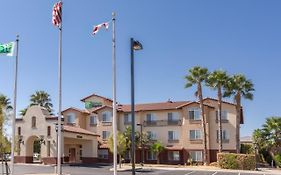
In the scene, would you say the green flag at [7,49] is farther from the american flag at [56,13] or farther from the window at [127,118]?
the window at [127,118]

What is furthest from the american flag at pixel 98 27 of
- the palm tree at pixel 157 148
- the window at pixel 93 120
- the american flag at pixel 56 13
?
the window at pixel 93 120

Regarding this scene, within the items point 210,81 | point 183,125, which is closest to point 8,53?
point 210,81

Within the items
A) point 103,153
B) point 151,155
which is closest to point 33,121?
point 103,153

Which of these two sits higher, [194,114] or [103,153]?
[194,114]

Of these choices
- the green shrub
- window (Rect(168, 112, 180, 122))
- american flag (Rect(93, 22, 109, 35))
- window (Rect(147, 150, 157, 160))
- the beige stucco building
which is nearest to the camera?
american flag (Rect(93, 22, 109, 35))

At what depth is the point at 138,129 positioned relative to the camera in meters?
63.4

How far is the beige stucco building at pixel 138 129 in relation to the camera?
5422cm

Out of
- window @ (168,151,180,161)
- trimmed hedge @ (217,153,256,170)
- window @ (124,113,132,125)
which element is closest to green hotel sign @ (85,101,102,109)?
window @ (124,113,132,125)

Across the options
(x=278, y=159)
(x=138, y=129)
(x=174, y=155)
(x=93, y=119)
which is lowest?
(x=278, y=159)

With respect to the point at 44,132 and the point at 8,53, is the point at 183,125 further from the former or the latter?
the point at 8,53

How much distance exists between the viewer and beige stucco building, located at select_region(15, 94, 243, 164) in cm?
5422

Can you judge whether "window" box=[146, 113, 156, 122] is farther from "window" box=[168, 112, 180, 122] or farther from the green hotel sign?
the green hotel sign

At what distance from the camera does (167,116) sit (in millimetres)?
62531

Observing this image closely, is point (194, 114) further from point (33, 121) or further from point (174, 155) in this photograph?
point (33, 121)
